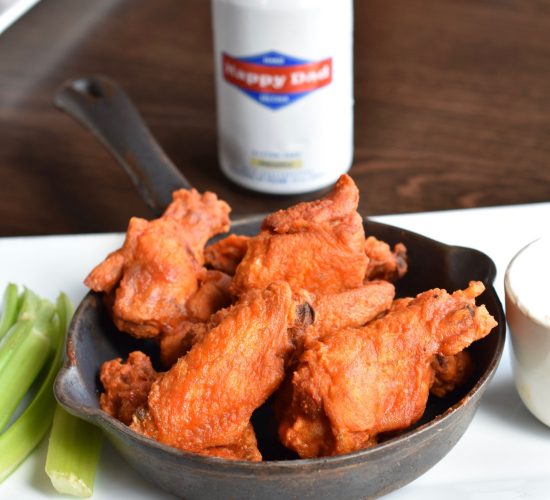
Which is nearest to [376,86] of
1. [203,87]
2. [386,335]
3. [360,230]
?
[203,87]

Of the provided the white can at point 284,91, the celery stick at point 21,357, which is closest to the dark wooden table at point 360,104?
the white can at point 284,91

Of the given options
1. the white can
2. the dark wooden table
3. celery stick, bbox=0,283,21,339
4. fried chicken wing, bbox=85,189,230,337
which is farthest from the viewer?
the dark wooden table

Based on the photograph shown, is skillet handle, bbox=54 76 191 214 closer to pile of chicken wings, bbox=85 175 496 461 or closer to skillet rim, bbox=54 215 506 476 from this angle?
pile of chicken wings, bbox=85 175 496 461

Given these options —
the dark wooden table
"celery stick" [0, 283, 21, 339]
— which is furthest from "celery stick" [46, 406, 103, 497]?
the dark wooden table

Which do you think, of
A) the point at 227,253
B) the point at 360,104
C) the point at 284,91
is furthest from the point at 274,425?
the point at 360,104

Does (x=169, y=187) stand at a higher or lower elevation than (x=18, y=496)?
higher

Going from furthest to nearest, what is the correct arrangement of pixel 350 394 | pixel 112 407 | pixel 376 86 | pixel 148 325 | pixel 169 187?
pixel 376 86 < pixel 169 187 < pixel 148 325 < pixel 112 407 < pixel 350 394

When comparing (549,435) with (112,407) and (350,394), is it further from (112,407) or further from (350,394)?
(112,407)
